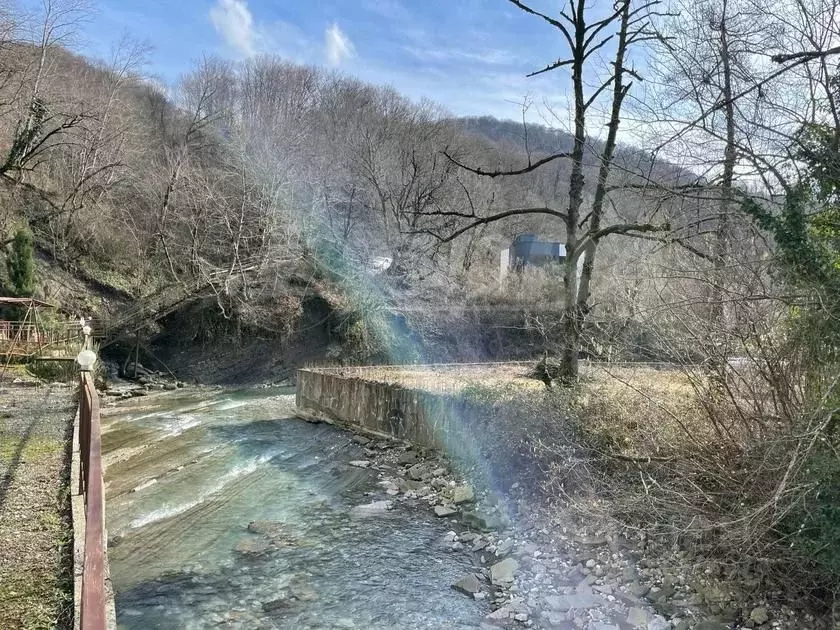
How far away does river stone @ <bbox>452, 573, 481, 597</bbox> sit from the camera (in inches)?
248

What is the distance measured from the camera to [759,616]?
4.92 m

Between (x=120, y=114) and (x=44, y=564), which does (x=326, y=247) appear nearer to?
(x=120, y=114)

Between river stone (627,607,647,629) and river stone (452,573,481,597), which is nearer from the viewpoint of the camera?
river stone (627,607,647,629)

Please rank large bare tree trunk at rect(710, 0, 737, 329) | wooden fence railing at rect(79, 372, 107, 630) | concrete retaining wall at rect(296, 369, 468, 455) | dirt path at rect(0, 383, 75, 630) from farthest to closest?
concrete retaining wall at rect(296, 369, 468, 455)
large bare tree trunk at rect(710, 0, 737, 329)
dirt path at rect(0, 383, 75, 630)
wooden fence railing at rect(79, 372, 107, 630)

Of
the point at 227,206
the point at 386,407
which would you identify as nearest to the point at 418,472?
the point at 386,407

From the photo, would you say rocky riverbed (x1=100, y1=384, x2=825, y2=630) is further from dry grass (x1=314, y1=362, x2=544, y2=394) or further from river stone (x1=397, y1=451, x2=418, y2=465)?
dry grass (x1=314, y1=362, x2=544, y2=394)

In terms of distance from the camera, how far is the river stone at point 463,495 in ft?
29.4

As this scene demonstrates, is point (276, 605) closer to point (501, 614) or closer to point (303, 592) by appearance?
point (303, 592)

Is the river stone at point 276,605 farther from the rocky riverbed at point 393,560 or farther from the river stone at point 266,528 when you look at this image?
the river stone at point 266,528

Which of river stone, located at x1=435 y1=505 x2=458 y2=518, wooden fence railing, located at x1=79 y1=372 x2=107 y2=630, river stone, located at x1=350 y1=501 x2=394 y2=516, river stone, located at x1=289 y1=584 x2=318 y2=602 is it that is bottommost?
river stone, located at x1=289 y1=584 x2=318 y2=602

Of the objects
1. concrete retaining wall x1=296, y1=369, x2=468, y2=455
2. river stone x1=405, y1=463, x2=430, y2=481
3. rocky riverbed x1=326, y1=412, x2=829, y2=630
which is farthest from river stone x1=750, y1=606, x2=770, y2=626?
concrete retaining wall x1=296, y1=369, x2=468, y2=455

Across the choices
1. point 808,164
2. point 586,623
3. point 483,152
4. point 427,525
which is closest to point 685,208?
point 808,164

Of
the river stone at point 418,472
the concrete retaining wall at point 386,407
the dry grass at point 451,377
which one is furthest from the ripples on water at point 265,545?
the dry grass at point 451,377

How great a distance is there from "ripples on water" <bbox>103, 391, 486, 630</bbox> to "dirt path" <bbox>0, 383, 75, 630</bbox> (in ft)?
3.88
